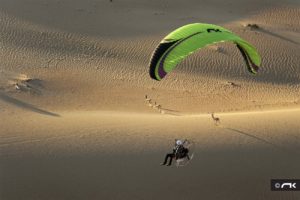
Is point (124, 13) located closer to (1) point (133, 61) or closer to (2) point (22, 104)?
(1) point (133, 61)

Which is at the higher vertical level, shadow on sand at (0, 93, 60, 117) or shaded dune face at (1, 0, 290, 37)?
shaded dune face at (1, 0, 290, 37)

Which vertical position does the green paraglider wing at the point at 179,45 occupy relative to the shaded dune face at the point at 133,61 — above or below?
below

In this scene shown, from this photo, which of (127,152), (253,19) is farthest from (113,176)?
(253,19)

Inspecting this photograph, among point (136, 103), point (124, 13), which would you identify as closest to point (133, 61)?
point (136, 103)

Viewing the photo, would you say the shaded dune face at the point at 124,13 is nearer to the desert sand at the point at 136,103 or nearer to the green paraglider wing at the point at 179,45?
the desert sand at the point at 136,103

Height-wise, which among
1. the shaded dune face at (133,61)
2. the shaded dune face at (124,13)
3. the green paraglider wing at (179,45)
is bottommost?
the green paraglider wing at (179,45)

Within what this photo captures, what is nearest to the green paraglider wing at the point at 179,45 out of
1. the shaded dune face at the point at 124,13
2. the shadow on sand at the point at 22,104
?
the shadow on sand at the point at 22,104

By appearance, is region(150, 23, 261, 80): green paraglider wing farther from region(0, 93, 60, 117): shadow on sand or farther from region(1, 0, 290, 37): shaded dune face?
region(1, 0, 290, 37): shaded dune face

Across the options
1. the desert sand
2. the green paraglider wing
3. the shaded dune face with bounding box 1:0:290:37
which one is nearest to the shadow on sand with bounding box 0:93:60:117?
the desert sand

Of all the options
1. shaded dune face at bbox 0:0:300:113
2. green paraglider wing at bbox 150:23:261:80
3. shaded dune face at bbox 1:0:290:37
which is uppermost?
shaded dune face at bbox 1:0:290:37

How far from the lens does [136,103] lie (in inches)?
581

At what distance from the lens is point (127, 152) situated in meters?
Result: 10.9

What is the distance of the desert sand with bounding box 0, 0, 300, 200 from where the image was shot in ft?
34.1

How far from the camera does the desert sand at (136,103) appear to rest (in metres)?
10.4
